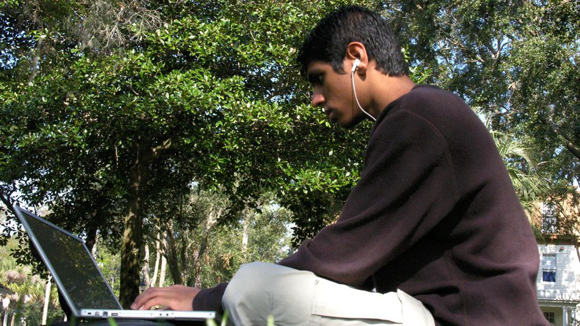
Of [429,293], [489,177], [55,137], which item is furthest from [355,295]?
[55,137]

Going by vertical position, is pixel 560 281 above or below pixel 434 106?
above

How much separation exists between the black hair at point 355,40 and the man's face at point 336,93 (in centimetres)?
3

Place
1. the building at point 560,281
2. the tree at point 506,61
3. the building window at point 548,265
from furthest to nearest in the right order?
1. the building window at point 548,265
2. the building at point 560,281
3. the tree at point 506,61

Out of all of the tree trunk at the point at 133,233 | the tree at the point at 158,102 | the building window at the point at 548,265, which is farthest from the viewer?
the building window at the point at 548,265

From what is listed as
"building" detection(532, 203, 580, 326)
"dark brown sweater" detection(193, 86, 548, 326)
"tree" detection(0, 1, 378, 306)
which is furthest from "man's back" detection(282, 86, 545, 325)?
"building" detection(532, 203, 580, 326)

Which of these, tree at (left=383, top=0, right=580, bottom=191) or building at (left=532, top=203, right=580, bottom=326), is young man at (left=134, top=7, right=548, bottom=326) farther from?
building at (left=532, top=203, right=580, bottom=326)

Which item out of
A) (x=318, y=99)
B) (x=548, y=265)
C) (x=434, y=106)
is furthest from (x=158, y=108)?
(x=548, y=265)

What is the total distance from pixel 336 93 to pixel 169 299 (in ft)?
2.94

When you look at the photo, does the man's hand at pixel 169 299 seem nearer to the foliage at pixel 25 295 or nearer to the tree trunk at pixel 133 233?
the foliage at pixel 25 295

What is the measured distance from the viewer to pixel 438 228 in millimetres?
1830

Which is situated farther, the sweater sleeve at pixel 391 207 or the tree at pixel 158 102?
the tree at pixel 158 102

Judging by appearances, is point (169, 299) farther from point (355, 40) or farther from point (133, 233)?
point (133, 233)

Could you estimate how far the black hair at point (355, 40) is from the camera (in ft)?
7.04

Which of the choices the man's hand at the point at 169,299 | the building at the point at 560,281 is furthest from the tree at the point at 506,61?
the building at the point at 560,281
